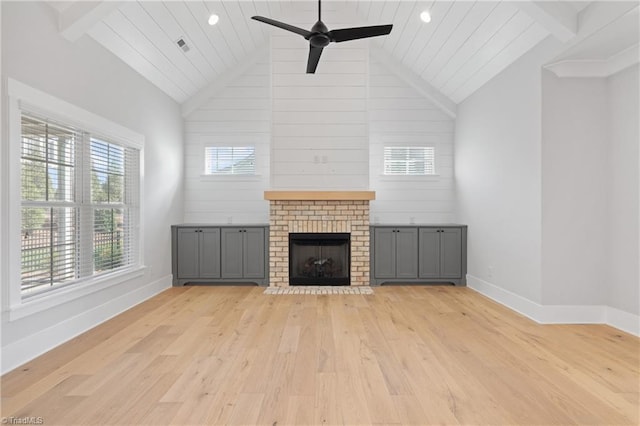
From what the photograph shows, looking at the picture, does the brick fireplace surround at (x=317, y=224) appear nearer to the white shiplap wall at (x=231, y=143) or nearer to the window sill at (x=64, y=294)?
the white shiplap wall at (x=231, y=143)

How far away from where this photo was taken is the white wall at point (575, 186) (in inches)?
144

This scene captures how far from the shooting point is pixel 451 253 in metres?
5.64

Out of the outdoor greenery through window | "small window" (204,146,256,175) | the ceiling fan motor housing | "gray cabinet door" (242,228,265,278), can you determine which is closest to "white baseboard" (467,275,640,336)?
the ceiling fan motor housing

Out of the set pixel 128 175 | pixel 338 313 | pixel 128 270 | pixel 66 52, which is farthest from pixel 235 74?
pixel 338 313

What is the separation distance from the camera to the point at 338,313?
4.07 meters

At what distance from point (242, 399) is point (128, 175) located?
10.9 feet

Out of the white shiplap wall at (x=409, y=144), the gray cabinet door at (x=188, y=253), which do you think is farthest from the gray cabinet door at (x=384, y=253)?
the gray cabinet door at (x=188, y=253)

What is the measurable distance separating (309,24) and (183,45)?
1932 millimetres

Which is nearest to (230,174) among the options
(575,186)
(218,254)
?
(218,254)

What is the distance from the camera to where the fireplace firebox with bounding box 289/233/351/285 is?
18.3 ft

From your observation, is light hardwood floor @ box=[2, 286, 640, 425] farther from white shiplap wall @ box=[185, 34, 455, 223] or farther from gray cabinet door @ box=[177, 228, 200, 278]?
white shiplap wall @ box=[185, 34, 455, 223]

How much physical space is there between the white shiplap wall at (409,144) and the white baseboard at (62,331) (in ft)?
12.6

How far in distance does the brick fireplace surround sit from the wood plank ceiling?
2162 mm

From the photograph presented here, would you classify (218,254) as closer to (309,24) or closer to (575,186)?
(309,24)
